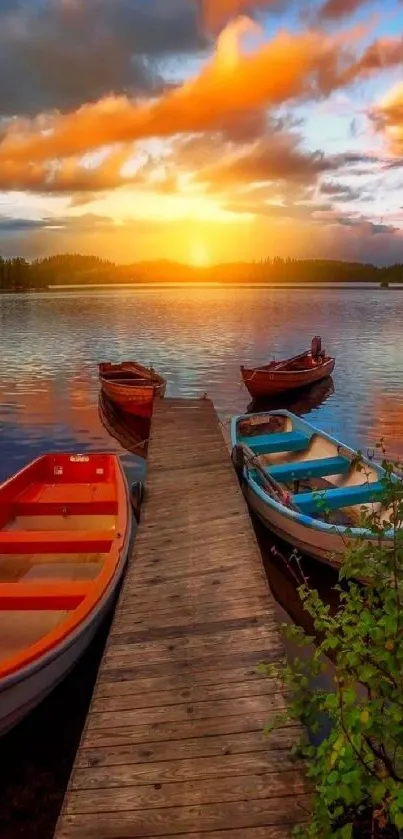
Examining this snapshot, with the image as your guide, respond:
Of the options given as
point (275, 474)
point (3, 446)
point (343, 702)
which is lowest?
point (3, 446)

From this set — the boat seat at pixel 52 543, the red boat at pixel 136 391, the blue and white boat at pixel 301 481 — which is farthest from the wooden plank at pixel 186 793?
the red boat at pixel 136 391

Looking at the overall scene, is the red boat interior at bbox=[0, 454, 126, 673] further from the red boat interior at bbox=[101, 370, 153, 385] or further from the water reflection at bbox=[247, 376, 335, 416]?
the water reflection at bbox=[247, 376, 335, 416]

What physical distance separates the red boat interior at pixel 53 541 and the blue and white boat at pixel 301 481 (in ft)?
10.5

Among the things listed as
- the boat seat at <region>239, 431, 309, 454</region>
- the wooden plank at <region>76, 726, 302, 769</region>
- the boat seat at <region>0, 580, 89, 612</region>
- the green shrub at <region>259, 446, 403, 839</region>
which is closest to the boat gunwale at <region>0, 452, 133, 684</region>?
the boat seat at <region>0, 580, 89, 612</region>

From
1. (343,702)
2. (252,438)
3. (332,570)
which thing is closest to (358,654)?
(343,702)

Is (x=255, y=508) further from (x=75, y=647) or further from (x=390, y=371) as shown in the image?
(x=390, y=371)

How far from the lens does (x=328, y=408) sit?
31453 mm

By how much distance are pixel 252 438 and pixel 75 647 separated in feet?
32.6

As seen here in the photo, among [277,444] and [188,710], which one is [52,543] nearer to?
[188,710]

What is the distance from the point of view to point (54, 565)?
10461mm

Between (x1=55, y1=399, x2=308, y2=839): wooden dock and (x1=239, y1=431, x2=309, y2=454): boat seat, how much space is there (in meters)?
5.95

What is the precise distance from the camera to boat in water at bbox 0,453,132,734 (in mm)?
6945

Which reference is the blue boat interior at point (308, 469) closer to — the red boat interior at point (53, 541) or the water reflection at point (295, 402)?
the red boat interior at point (53, 541)

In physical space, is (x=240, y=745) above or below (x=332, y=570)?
above
